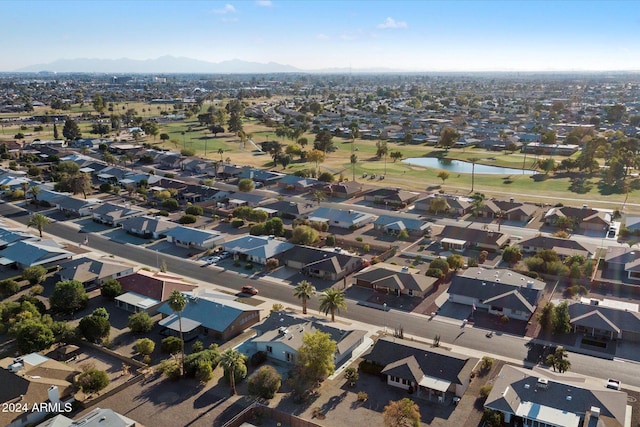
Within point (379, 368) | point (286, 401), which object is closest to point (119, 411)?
point (286, 401)

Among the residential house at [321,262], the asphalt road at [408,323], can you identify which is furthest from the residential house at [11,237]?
the residential house at [321,262]

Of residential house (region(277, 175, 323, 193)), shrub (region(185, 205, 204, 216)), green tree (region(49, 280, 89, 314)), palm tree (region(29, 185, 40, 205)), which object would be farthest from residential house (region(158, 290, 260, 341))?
palm tree (region(29, 185, 40, 205))

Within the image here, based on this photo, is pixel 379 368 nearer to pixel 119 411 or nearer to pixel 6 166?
pixel 119 411

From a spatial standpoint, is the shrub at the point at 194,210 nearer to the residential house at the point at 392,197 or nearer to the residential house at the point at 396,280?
the residential house at the point at 392,197

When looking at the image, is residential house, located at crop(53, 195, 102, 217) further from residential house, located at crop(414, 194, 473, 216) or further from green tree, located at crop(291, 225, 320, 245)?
residential house, located at crop(414, 194, 473, 216)

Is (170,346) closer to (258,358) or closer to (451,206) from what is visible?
(258,358)

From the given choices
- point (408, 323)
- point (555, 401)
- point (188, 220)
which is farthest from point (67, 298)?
point (555, 401)
